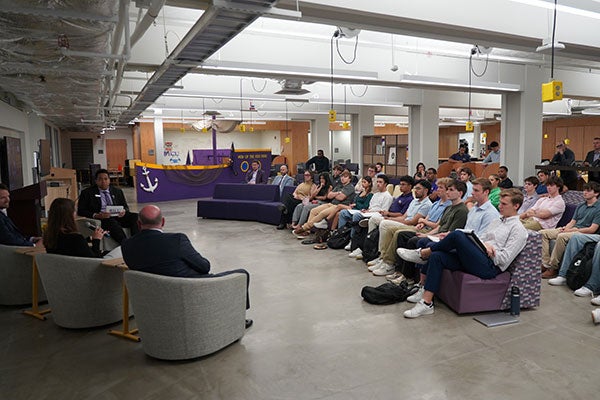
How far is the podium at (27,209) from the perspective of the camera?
5902 millimetres

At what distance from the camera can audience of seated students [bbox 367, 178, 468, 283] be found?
481 cm

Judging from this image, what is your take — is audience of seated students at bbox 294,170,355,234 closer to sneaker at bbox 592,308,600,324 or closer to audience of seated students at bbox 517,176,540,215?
audience of seated students at bbox 517,176,540,215

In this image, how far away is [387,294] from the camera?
4496 mm

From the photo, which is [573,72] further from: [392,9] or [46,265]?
[46,265]

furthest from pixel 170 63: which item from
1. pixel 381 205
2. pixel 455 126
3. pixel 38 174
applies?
pixel 455 126

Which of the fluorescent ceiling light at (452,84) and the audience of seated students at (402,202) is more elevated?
the fluorescent ceiling light at (452,84)

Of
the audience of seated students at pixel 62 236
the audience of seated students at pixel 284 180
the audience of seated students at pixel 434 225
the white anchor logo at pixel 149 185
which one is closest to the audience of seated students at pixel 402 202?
the audience of seated students at pixel 434 225

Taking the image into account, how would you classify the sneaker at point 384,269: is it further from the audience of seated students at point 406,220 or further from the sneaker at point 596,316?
the sneaker at point 596,316

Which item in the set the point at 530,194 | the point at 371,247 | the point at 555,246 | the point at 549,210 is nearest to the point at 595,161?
the point at 530,194

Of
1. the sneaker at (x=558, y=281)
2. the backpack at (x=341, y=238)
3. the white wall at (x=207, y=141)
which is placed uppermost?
the white wall at (x=207, y=141)

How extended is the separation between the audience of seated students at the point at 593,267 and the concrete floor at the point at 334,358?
139mm

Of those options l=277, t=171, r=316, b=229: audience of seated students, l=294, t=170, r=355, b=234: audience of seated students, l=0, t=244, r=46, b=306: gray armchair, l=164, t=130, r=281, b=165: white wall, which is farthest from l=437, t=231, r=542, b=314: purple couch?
l=164, t=130, r=281, b=165: white wall

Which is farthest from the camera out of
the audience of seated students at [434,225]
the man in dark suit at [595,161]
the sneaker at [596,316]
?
the man in dark suit at [595,161]

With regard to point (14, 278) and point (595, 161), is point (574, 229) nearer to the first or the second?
point (595, 161)
